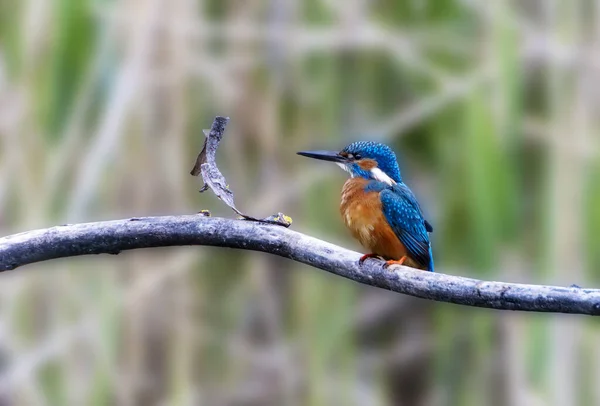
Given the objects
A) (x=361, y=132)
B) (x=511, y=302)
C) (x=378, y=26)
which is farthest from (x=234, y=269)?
(x=511, y=302)

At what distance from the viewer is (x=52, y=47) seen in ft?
6.30

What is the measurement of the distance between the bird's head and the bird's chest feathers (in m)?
0.03

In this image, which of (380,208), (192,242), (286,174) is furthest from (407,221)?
(286,174)

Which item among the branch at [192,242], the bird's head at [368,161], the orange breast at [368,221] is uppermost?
the bird's head at [368,161]

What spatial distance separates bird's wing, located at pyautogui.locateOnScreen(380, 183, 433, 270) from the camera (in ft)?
3.77

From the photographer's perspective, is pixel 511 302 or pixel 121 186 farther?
pixel 121 186

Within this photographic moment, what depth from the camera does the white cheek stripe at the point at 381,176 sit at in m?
1.21

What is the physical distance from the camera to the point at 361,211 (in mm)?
1144

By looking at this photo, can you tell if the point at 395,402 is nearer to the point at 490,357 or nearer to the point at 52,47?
the point at 490,357

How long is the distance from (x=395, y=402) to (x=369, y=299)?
0.29 m

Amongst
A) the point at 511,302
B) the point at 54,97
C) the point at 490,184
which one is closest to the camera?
the point at 511,302

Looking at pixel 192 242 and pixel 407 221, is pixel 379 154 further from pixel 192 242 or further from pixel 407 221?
pixel 192 242

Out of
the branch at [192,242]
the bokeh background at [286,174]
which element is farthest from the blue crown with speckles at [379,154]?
the bokeh background at [286,174]

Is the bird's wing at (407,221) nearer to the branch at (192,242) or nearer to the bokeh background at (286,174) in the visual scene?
the branch at (192,242)
